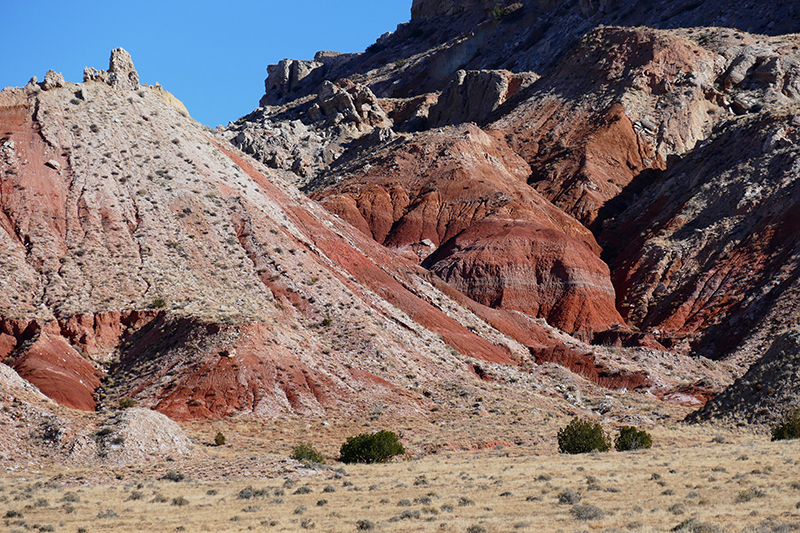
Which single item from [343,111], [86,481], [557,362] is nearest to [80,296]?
[86,481]

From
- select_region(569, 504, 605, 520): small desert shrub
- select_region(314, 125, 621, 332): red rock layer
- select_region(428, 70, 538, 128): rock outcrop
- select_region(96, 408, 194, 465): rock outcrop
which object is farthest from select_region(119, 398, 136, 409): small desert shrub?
select_region(428, 70, 538, 128): rock outcrop

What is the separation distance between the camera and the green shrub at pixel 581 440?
36.2m

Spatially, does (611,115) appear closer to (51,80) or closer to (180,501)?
(51,80)

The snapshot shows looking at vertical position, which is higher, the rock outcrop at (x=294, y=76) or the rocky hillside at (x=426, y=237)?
the rock outcrop at (x=294, y=76)

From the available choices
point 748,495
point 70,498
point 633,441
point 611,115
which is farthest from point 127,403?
point 611,115

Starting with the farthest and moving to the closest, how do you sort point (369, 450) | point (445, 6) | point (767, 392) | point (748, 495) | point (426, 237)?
point (445, 6)
point (426, 237)
point (767, 392)
point (369, 450)
point (748, 495)

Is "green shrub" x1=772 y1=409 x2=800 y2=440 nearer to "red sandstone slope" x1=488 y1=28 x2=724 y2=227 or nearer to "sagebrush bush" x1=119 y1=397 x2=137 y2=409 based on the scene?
"sagebrush bush" x1=119 y1=397 x2=137 y2=409

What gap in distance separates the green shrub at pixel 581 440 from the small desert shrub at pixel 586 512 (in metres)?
14.3

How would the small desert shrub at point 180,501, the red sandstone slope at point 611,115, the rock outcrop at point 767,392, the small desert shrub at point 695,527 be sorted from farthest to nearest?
the red sandstone slope at point 611,115 < the rock outcrop at point 767,392 < the small desert shrub at point 180,501 < the small desert shrub at point 695,527

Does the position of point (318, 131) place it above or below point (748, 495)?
above

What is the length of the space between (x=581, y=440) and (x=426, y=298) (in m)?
25.8

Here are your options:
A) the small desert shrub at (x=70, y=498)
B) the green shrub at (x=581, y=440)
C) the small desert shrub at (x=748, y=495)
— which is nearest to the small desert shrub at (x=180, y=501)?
the small desert shrub at (x=70, y=498)

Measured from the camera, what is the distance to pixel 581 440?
119 ft

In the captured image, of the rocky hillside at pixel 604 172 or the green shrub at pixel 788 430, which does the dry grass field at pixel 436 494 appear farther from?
the rocky hillside at pixel 604 172
